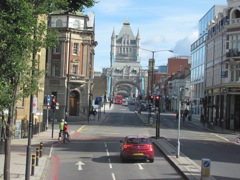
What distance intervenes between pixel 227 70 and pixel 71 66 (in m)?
25.4

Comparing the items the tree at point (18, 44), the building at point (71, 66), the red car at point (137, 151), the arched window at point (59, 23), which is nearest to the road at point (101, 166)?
the red car at point (137, 151)

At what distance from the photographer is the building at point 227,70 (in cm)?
6506

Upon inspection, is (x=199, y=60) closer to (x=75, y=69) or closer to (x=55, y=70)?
(x=75, y=69)

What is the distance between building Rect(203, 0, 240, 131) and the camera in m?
65.1

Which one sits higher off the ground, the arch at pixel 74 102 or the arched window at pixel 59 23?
the arched window at pixel 59 23

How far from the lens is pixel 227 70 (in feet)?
220

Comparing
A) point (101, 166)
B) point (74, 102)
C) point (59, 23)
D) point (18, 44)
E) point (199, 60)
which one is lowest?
point (101, 166)

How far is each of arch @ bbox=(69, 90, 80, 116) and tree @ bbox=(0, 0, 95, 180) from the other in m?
59.0

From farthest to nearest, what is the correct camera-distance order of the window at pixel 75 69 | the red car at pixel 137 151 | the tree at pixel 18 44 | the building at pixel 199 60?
the building at pixel 199 60, the window at pixel 75 69, the red car at pixel 137 151, the tree at pixel 18 44

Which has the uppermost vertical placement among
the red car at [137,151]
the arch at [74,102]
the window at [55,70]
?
the window at [55,70]

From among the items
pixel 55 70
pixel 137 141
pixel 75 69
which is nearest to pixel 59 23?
pixel 55 70

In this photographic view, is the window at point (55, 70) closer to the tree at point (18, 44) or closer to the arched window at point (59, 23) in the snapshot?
the arched window at point (59, 23)

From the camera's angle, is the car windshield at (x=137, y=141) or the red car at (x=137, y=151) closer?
the red car at (x=137, y=151)

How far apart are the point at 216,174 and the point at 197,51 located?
3232 inches
